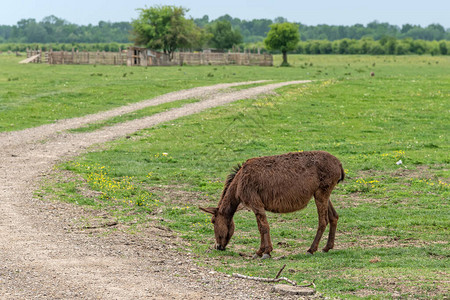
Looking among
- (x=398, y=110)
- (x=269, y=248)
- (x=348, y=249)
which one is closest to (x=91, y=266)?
(x=269, y=248)

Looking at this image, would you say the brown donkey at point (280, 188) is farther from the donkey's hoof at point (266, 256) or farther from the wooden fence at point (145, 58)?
the wooden fence at point (145, 58)

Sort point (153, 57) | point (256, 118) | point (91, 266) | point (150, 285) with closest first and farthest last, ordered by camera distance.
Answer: point (150, 285) < point (91, 266) < point (256, 118) < point (153, 57)

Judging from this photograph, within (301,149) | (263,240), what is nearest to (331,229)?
(263,240)

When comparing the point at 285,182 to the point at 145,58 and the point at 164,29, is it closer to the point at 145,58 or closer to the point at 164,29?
the point at 145,58

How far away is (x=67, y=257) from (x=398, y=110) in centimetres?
2520

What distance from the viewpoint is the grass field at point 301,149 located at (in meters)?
10.2

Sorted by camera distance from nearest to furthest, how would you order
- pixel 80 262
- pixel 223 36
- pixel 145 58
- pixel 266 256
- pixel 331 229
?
pixel 80 262 < pixel 266 256 < pixel 331 229 < pixel 145 58 < pixel 223 36

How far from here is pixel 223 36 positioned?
106 meters

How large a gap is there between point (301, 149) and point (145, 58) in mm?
48147

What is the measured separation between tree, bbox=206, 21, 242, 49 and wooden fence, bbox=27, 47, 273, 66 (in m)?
36.7

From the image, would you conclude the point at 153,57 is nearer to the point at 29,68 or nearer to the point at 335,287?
the point at 29,68

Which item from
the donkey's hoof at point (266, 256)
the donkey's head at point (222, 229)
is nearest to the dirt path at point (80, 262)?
the donkey's head at point (222, 229)

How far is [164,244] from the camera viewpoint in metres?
11.4

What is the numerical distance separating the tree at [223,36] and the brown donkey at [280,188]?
96.1m
